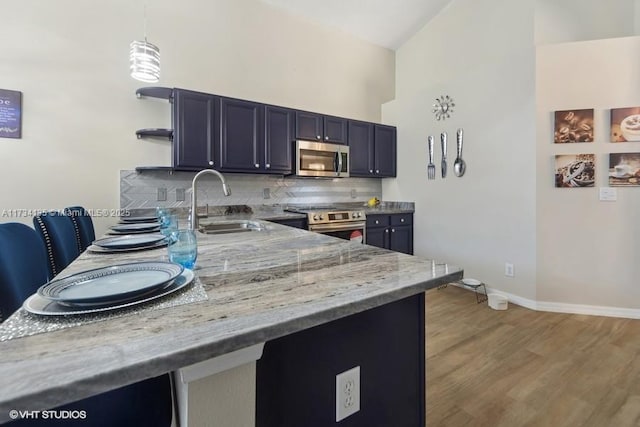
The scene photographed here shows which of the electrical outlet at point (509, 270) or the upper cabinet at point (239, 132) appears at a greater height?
the upper cabinet at point (239, 132)

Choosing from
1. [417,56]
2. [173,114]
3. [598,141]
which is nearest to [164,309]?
[173,114]

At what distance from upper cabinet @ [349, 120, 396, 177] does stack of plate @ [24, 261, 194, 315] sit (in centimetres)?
343

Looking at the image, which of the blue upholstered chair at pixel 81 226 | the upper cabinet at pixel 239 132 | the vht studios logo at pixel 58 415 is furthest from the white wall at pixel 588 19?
the blue upholstered chair at pixel 81 226

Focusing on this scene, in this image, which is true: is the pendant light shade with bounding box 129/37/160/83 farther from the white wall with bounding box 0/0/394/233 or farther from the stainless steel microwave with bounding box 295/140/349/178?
the stainless steel microwave with bounding box 295/140/349/178

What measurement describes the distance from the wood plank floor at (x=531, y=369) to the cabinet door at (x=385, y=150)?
217 cm

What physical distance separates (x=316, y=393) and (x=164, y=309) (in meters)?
0.49

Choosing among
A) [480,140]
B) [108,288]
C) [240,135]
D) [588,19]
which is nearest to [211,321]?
[108,288]

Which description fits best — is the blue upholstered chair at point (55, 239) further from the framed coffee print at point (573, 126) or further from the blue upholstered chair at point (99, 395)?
the framed coffee print at point (573, 126)

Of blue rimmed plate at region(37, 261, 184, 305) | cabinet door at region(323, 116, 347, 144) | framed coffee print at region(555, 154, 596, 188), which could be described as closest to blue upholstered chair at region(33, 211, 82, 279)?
blue rimmed plate at region(37, 261, 184, 305)

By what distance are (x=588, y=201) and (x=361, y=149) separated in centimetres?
246

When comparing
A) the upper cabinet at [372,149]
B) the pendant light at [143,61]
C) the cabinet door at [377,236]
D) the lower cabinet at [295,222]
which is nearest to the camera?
the pendant light at [143,61]

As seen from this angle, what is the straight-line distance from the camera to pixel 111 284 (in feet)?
2.44

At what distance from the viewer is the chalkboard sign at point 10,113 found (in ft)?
8.07

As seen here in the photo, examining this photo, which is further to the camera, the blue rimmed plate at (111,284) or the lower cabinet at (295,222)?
the lower cabinet at (295,222)
